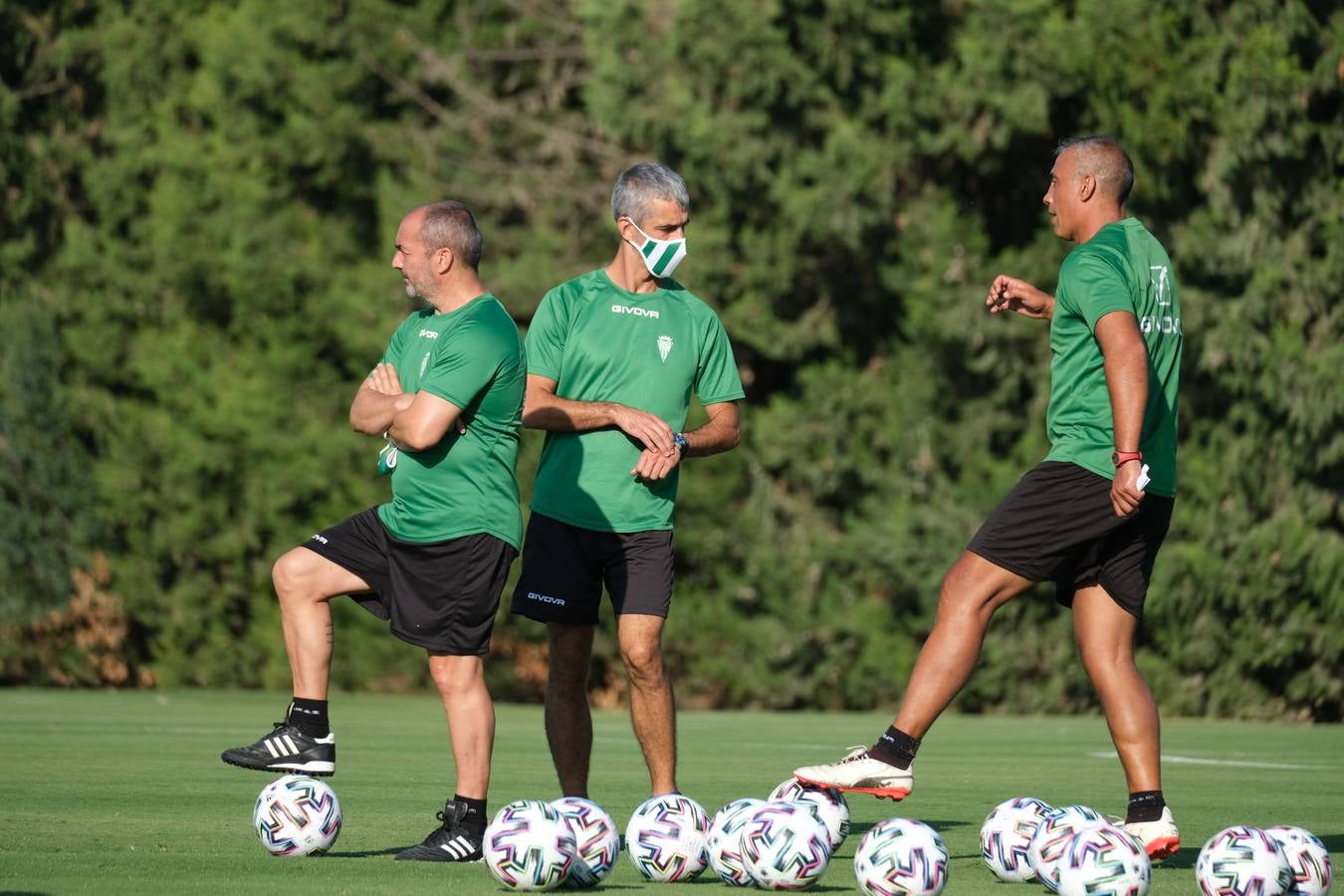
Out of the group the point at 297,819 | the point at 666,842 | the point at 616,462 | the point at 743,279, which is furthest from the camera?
the point at 743,279

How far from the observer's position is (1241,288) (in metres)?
18.2

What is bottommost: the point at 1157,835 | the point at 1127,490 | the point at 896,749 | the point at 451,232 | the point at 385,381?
the point at 1157,835

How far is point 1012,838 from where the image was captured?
6.40m

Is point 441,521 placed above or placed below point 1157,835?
above

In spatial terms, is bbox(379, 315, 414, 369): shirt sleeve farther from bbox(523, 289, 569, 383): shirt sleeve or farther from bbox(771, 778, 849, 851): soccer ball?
bbox(771, 778, 849, 851): soccer ball

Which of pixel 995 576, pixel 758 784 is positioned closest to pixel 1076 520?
pixel 995 576

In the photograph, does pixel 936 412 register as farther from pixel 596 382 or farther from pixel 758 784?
pixel 596 382

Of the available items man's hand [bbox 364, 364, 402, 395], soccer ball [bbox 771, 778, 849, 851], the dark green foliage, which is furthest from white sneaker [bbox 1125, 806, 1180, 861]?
the dark green foliage

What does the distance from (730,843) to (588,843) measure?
459 mm

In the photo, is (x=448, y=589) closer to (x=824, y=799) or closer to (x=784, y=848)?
(x=824, y=799)

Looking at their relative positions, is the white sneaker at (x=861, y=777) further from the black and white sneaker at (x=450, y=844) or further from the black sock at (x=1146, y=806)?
the black and white sneaker at (x=450, y=844)

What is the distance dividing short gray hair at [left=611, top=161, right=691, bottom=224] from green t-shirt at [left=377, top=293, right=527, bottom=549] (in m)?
0.81

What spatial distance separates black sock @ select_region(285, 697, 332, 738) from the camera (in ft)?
23.6

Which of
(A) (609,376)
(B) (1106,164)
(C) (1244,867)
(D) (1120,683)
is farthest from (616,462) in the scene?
(C) (1244,867)
